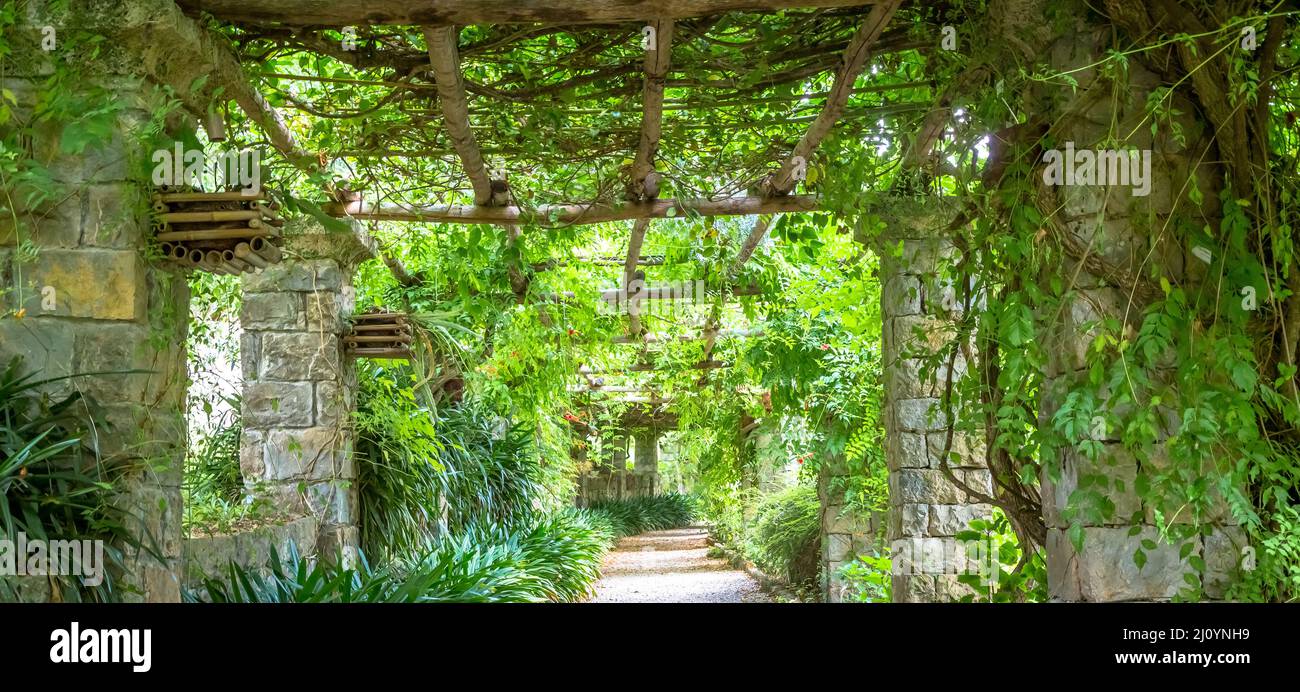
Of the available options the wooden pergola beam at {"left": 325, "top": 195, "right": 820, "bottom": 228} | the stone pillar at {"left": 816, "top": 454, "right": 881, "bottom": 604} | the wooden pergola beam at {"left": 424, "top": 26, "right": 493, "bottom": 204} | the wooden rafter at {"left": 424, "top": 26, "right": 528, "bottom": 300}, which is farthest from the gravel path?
the wooden pergola beam at {"left": 424, "top": 26, "right": 493, "bottom": 204}

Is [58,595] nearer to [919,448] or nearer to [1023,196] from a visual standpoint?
[1023,196]

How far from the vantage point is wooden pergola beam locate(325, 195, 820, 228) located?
16.2ft

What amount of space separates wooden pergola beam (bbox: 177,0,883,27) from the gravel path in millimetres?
4273

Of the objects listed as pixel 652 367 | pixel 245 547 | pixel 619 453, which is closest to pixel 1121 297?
pixel 245 547

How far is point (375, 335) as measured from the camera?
5.52 metres

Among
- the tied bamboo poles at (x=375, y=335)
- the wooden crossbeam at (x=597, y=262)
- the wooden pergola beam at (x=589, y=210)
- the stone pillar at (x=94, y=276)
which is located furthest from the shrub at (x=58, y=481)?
the wooden crossbeam at (x=597, y=262)

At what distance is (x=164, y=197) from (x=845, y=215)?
84.9 inches

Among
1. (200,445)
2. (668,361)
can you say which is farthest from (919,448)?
(668,361)

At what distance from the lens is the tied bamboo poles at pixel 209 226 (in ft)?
9.38

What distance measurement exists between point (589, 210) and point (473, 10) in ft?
6.89

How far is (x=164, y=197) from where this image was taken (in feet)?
9.34

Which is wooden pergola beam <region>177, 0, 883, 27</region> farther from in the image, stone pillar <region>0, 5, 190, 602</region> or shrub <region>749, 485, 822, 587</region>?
shrub <region>749, 485, 822, 587</region>

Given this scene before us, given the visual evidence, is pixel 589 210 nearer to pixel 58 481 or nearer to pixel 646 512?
pixel 58 481
